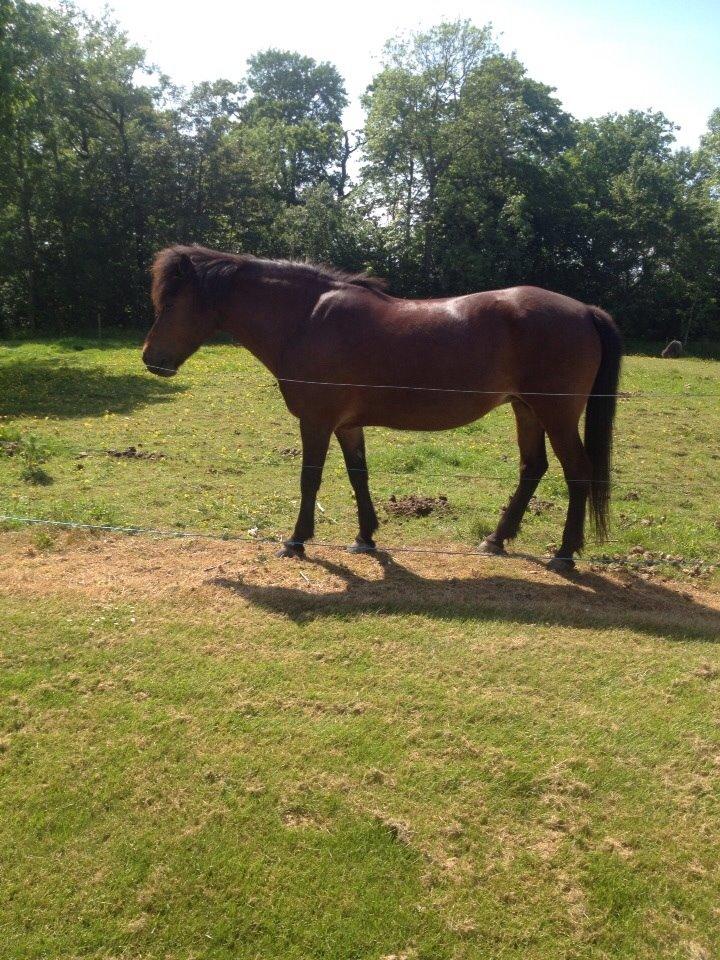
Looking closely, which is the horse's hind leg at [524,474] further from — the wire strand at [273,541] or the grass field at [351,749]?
the grass field at [351,749]

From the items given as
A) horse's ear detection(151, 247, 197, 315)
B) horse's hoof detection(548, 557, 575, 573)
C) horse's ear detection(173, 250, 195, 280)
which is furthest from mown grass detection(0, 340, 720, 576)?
horse's ear detection(173, 250, 195, 280)

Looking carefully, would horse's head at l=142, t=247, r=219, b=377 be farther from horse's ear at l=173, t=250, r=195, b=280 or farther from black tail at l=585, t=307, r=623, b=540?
black tail at l=585, t=307, r=623, b=540

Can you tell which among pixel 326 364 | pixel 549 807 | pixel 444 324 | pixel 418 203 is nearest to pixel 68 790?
pixel 549 807

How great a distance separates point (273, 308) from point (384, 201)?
28939mm

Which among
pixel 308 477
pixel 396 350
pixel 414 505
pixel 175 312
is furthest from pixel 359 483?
pixel 175 312

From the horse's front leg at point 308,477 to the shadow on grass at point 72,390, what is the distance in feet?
22.7

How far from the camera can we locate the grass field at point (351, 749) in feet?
8.07

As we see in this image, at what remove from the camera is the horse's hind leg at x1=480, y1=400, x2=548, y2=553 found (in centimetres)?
583

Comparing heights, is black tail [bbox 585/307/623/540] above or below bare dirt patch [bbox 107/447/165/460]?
above

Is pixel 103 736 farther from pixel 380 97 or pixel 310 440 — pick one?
pixel 380 97

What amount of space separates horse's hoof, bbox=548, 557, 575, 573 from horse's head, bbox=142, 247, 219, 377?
11.0 ft

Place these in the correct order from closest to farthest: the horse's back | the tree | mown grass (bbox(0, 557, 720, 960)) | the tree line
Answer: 1. mown grass (bbox(0, 557, 720, 960))
2. the horse's back
3. the tree line
4. the tree

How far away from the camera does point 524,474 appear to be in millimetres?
5906

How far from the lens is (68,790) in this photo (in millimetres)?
2926
